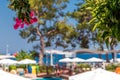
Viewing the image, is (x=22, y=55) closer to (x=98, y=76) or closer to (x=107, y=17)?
(x=98, y=76)

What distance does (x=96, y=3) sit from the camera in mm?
3135

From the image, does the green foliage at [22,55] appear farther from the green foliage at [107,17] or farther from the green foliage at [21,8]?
the green foliage at [107,17]

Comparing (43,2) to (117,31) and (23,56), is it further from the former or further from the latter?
(117,31)

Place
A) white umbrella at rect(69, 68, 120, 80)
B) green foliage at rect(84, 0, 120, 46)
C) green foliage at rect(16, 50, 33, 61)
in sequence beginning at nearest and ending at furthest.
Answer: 1. green foliage at rect(84, 0, 120, 46)
2. white umbrella at rect(69, 68, 120, 80)
3. green foliage at rect(16, 50, 33, 61)

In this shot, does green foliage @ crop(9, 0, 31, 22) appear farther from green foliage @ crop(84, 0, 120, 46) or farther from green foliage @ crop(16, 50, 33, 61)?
green foliage @ crop(16, 50, 33, 61)

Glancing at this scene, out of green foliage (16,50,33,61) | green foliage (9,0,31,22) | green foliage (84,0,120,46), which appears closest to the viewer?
green foliage (84,0,120,46)

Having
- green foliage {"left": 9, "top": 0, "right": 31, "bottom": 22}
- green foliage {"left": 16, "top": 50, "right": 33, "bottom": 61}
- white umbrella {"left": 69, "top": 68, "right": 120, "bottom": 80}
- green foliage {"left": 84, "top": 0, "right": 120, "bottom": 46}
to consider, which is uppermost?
green foliage {"left": 16, "top": 50, "right": 33, "bottom": 61}

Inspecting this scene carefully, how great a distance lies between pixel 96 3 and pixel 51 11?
41.6 metres

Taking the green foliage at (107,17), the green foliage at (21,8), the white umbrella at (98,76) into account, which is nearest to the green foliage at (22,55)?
the white umbrella at (98,76)

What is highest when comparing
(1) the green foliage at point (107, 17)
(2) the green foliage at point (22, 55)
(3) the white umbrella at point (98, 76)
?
(2) the green foliage at point (22, 55)

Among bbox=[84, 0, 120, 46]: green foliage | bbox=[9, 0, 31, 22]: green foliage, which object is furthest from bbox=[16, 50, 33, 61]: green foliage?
bbox=[84, 0, 120, 46]: green foliage

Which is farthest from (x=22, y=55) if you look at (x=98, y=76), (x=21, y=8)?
(x=21, y=8)

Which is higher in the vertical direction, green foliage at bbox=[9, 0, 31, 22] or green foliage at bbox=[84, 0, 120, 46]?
green foliage at bbox=[9, 0, 31, 22]

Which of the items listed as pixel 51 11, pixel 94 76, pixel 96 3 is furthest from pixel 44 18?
pixel 96 3
